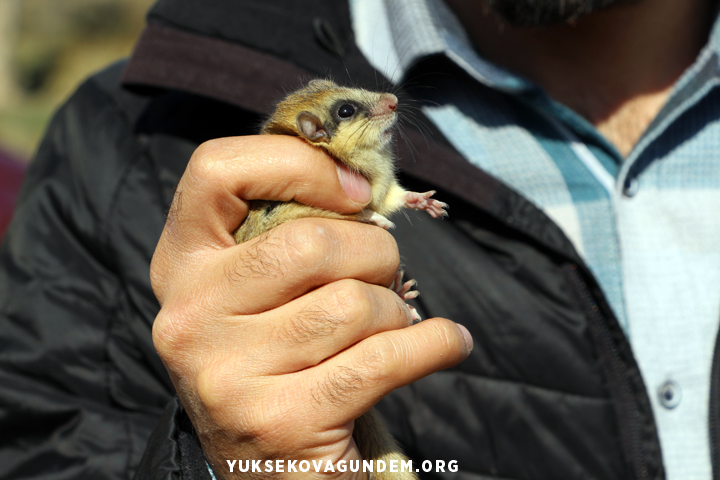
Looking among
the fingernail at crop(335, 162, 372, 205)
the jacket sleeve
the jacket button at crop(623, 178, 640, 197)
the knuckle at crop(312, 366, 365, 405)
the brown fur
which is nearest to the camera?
the knuckle at crop(312, 366, 365, 405)

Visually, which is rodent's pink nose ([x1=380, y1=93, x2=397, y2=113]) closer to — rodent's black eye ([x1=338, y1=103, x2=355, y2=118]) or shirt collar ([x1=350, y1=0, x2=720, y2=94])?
rodent's black eye ([x1=338, y1=103, x2=355, y2=118])

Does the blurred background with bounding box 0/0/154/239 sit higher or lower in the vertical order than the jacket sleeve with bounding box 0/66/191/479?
lower

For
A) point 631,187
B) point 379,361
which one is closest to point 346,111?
point 379,361

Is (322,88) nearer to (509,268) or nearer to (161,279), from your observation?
(161,279)

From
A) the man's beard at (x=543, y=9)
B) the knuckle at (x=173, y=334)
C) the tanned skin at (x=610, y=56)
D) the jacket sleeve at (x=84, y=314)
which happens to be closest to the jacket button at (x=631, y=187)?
the tanned skin at (x=610, y=56)

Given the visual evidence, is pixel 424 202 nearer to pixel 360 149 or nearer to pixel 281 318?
pixel 360 149

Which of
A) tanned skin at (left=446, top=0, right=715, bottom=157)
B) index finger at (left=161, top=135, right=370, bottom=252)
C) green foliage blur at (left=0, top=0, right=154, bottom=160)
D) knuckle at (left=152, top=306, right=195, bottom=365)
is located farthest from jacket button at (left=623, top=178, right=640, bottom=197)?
green foliage blur at (left=0, top=0, right=154, bottom=160)

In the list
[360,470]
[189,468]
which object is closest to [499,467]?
[360,470]

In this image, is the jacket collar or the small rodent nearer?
the small rodent
